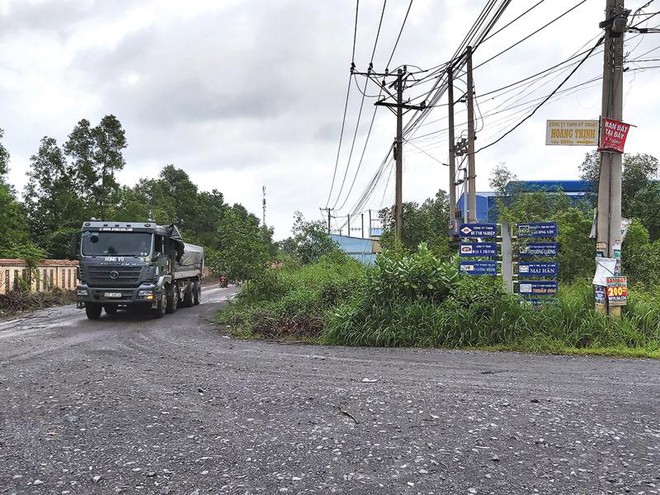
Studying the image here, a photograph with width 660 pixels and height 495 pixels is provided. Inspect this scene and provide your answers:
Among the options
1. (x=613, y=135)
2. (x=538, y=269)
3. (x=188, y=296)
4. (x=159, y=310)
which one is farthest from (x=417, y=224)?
(x=613, y=135)

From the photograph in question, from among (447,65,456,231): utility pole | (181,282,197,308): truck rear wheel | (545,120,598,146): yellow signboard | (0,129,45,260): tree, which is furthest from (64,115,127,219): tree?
(545,120,598,146): yellow signboard

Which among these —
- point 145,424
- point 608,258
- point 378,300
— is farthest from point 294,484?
point 608,258

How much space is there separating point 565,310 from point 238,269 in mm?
8984

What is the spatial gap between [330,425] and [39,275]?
20171 mm

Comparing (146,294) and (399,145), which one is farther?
(399,145)

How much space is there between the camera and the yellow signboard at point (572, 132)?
9.42 m

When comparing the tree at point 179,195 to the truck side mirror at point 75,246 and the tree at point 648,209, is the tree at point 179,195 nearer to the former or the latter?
the truck side mirror at point 75,246

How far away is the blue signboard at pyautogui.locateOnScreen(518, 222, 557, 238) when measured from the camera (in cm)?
1014

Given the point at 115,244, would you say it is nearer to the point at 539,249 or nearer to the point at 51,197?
the point at 539,249

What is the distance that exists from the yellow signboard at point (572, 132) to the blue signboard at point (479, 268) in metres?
2.60

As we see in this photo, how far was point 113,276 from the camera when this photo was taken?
44.3ft

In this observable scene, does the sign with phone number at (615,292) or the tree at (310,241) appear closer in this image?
the sign with phone number at (615,292)

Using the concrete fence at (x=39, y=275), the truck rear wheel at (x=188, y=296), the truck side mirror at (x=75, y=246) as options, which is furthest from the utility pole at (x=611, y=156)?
the concrete fence at (x=39, y=275)

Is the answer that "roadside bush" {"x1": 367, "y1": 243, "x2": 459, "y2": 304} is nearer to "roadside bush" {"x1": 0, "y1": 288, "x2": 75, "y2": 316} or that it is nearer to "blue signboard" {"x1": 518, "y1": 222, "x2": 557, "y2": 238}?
"blue signboard" {"x1": 518, "y1": 222, "x2": 557, "y2": 238}
